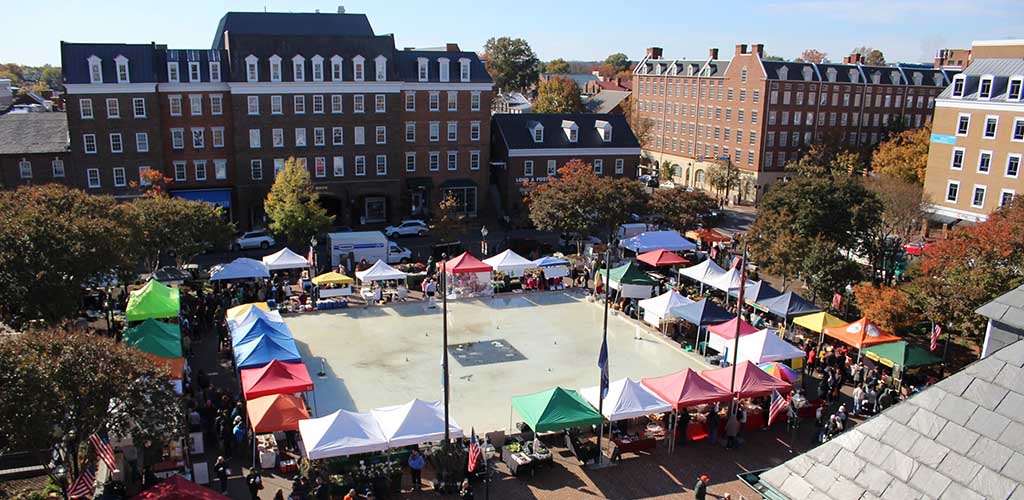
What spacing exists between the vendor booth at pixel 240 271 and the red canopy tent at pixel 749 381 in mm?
20522

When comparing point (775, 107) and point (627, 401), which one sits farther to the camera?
point (775, 107)

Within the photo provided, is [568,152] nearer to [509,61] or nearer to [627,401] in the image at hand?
[627,401]

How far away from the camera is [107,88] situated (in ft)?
153

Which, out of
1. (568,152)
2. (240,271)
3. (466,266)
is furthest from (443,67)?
(240,271)

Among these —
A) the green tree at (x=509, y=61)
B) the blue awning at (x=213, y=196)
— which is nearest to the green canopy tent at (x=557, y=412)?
the blue awning at (x=213, y=196)

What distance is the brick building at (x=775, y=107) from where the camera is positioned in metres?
69.2

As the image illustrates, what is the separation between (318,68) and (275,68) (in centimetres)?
270

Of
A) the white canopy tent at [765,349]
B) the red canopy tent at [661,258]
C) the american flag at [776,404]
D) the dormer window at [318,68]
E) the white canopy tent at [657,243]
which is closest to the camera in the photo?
the american flag at [776,404]

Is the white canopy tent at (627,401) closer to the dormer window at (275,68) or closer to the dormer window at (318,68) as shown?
the dormer window at (318,68)

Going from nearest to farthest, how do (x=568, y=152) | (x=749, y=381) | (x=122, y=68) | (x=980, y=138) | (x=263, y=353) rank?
1. (x=749, y=381)
2. (x=263, y=353)
3. (x=122, y=68)
4. (x=980, y=138)
5. (x=568, y=152)

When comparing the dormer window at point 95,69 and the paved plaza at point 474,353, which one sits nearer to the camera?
the paved plaza at point 474,353

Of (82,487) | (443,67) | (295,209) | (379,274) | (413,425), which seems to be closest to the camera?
(82,487)

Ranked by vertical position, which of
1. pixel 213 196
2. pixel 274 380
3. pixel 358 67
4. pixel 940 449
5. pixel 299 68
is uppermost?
pixel 358 67

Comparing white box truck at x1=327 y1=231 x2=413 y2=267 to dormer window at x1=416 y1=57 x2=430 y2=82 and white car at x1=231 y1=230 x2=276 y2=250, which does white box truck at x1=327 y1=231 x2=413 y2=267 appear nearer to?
white car at x1=231 y1=230 x2=276 y2=250
